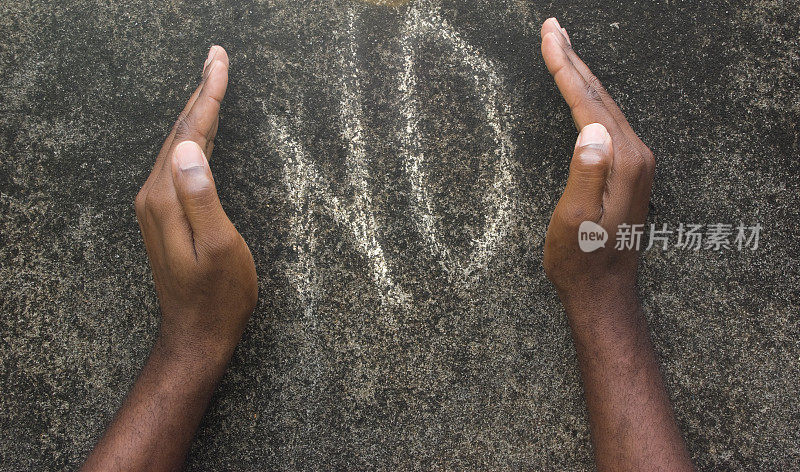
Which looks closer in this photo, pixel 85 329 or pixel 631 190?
pixel 631 190

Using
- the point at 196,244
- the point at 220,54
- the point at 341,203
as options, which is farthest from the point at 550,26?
the point at 196,244

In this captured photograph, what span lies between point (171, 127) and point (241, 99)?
1.00 ft

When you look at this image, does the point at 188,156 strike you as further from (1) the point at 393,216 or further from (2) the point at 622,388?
(2) the point at 622,388

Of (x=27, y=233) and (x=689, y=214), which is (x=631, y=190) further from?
(x=27, y=233)

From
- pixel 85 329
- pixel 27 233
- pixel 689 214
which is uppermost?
pixel 689 214

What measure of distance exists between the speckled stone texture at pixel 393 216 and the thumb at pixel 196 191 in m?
0.29

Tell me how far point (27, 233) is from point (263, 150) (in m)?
1.01

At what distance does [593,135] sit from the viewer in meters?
1.66

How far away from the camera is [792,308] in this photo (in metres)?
1.95

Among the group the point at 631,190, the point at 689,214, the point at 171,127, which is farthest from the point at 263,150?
the point at 689,214

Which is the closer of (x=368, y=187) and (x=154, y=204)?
(x=154, y=204)

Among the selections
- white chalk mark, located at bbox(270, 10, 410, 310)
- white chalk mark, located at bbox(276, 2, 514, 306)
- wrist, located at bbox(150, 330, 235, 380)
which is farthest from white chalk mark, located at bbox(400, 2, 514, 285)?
wrist, located at bbox(150, 330, 235, 380)

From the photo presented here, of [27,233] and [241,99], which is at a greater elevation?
[241,99]

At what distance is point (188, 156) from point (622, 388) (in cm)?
172
